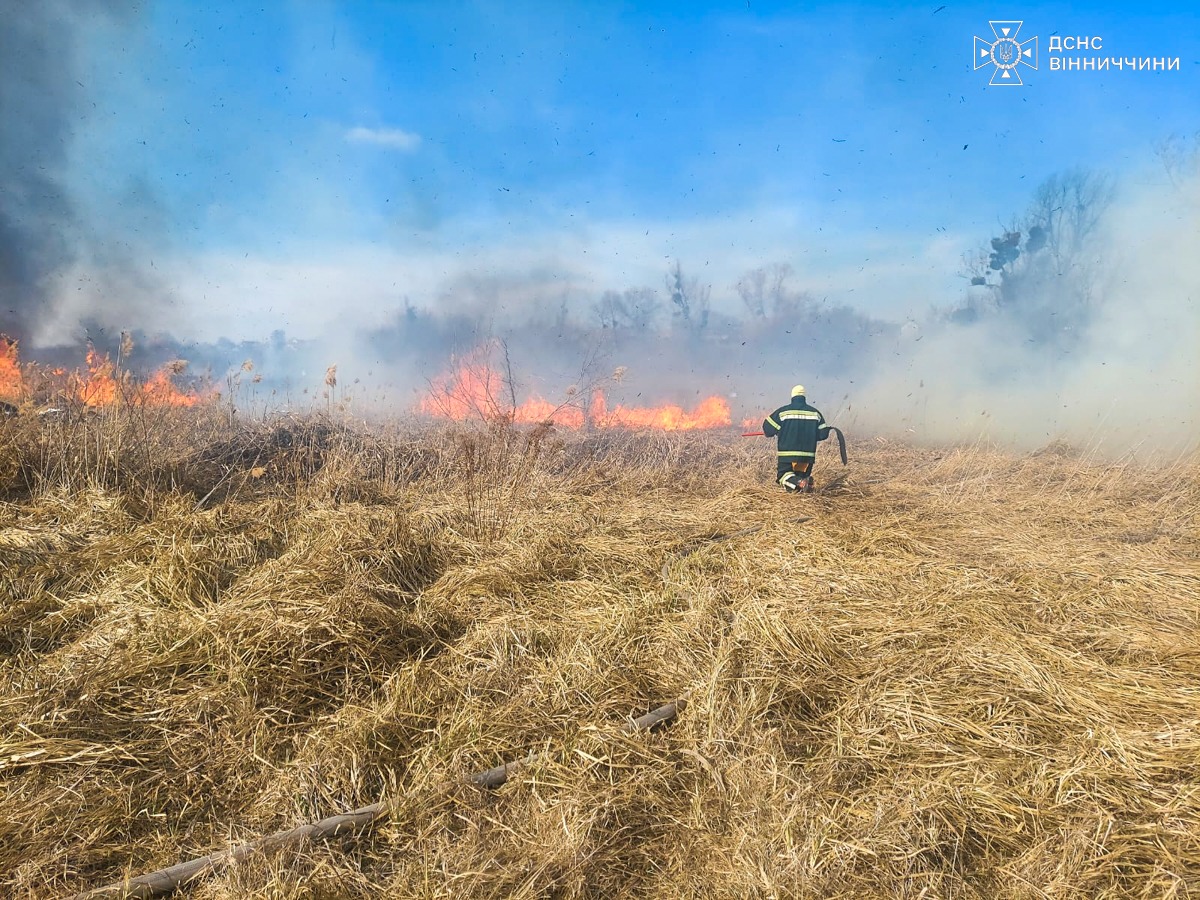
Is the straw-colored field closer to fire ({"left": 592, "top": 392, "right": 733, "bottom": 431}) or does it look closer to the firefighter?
the firefighter

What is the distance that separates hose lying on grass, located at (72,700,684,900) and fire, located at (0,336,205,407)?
5.52 m

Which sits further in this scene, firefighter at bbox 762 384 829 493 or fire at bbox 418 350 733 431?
fire at bbox 418 350 733 431

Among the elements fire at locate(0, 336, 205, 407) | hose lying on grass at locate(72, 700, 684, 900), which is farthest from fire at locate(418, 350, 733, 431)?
hose lying on grass at locate(72, 700, 684, 900)

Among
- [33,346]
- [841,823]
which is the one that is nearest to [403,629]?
[841,823]

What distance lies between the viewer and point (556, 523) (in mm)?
5832

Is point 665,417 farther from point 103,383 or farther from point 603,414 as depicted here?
point 103,383

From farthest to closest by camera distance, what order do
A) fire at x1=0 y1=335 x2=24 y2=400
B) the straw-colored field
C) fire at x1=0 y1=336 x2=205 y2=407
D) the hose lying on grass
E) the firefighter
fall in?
the firefighter < fire at x1=0 y1=335 x2=24 y2=400 < fire at x1=0 y1=336 x2=205 y2=407 < the straw-colored field < the hose lying on grass

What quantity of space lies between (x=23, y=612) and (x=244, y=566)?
3.77 ft

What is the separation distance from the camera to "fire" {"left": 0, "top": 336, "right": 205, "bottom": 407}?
6.37m

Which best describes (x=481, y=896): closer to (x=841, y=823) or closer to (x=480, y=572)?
(x=841, y=823)

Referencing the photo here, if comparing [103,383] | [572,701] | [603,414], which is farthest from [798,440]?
[103,383]

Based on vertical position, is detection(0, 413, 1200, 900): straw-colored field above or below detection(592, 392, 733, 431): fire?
below

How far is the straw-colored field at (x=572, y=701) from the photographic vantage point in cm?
218

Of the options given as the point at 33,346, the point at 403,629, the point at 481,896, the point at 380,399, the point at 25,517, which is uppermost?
the point at 33,346
